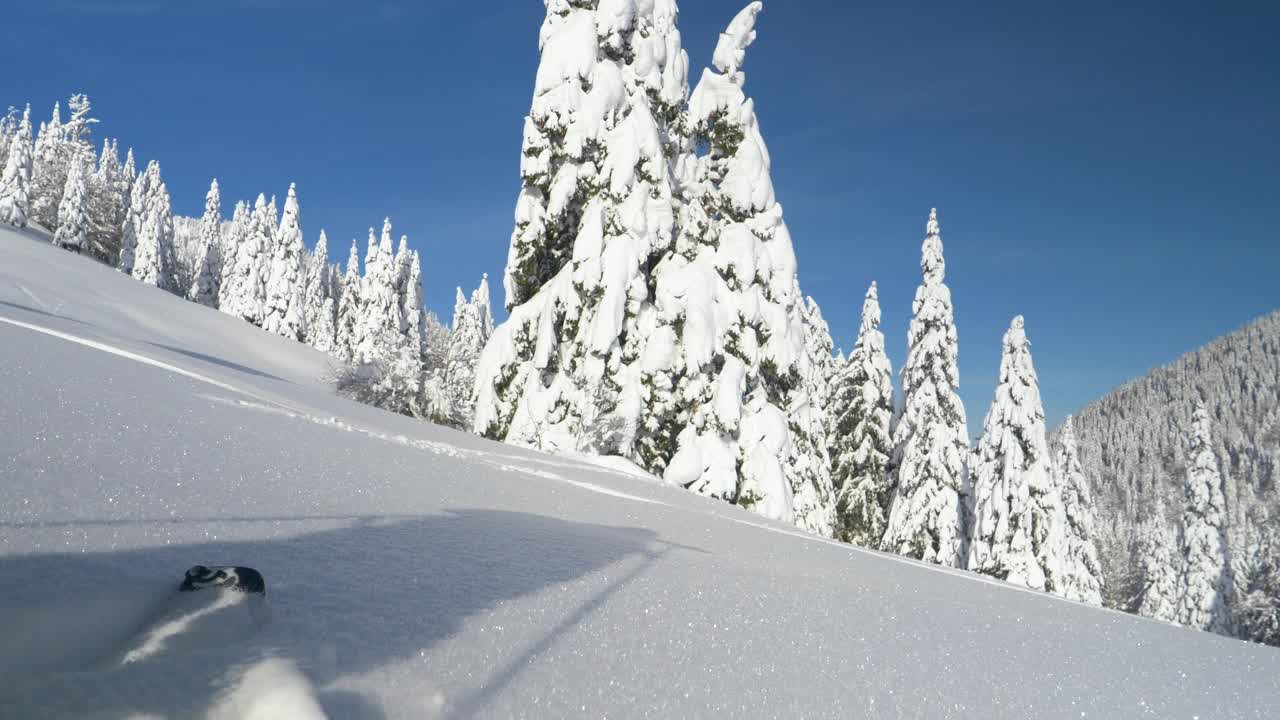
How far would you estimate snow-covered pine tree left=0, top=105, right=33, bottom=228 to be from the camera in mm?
45375

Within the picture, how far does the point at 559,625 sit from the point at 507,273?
12796mm

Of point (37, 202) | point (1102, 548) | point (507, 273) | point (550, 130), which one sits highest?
point (37, 202)

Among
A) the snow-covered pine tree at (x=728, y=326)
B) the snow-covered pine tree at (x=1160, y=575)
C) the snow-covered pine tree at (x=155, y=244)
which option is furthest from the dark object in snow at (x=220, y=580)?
the snow-covered pine tree at (x=155, y=244)

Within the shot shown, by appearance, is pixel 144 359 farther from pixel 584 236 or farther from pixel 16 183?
pixel 16 183

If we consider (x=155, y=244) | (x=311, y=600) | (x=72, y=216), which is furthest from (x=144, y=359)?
(x=155, y=244)

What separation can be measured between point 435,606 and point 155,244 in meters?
64.2

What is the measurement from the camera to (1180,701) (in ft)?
10.0

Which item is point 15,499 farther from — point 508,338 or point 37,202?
point 37,202

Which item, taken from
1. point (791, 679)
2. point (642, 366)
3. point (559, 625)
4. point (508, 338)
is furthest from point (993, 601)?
point (508, 338)

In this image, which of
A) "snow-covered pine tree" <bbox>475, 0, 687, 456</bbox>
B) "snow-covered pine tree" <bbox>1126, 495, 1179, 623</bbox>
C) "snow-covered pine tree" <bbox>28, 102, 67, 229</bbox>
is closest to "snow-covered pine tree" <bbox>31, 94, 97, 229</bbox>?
"snow-covered pine tree" <bbox>28, 102, 67, 229</bbox>

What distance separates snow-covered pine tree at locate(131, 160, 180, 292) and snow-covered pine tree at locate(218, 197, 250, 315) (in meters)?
3.89

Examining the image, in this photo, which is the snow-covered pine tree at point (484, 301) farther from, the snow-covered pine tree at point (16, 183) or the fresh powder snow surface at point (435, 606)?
the fresh powder snow surface at point (435, 606)

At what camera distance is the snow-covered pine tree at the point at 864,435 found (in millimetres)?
26266

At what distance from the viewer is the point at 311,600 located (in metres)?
2.16
